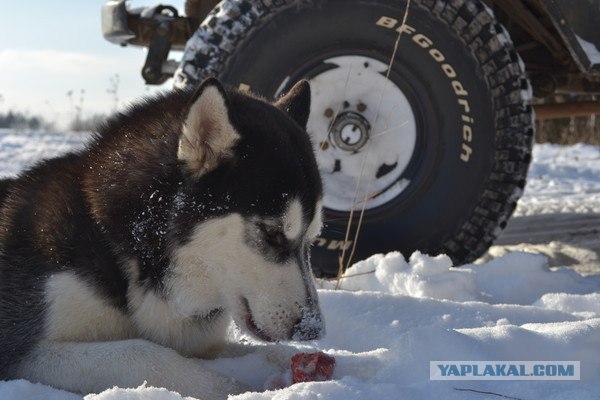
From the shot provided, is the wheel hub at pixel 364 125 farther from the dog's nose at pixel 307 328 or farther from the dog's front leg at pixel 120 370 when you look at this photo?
the dog's front leg at pixel 120 370

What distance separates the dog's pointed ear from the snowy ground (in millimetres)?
708

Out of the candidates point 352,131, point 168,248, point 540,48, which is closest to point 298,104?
point 168,248

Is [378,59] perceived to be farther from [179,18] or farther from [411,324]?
[179,18]

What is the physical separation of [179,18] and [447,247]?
2672 mm

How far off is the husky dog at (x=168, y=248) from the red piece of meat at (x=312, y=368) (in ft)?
0.33

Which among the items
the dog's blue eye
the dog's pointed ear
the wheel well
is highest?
the wheel well

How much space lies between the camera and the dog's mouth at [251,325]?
2201 mm

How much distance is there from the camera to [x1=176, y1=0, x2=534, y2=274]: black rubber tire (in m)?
3.64

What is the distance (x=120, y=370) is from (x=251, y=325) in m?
0.43

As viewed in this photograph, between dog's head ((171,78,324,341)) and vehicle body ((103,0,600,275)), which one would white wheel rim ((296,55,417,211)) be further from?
dog's head ((171,78,324,341))

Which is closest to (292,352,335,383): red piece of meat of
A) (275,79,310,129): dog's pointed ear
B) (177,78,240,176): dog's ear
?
(177,78,240,176): dog's ear

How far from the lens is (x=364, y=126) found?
3.72 meters

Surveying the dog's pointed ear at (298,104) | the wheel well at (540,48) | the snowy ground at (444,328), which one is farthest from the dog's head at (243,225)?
the wheel well at (540,48)

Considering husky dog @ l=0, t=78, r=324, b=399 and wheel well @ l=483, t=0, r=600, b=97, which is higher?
wheel well @ l=483, t=0, r=600, b=97
